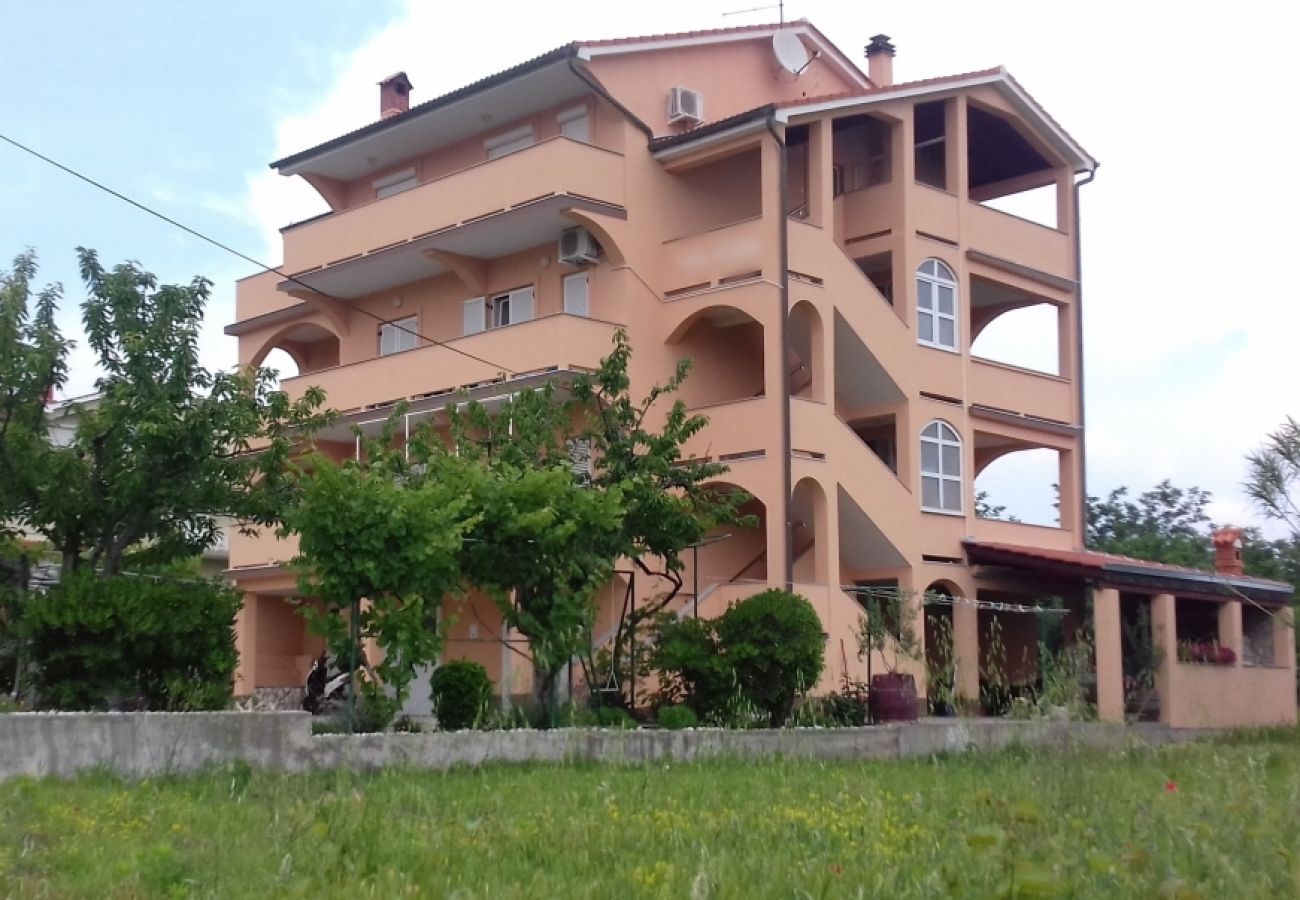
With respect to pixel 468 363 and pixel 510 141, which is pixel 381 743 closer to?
pixel 468 363

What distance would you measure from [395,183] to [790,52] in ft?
26.7

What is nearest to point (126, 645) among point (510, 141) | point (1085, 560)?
point (510, 141)

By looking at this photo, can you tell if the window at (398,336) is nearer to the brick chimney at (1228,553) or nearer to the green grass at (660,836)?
the brick chimney at (1228,553)

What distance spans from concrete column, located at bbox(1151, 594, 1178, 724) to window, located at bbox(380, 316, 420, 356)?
14160 mm

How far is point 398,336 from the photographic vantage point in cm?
2853

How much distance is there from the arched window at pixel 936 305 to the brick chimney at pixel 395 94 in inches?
476

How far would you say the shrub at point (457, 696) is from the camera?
15828 mm

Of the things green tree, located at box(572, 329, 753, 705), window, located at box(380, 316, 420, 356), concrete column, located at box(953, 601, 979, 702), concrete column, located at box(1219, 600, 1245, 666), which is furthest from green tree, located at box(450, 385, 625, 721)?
concrete column, located at box(1219, 600, 1245, 666)

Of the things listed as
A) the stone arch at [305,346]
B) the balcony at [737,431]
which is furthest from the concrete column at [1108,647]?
the stone arch at [305,346]

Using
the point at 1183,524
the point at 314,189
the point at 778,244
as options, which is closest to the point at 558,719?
the point at 778,244

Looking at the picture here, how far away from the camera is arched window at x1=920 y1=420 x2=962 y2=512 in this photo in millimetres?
25266

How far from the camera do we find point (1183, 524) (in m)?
47.6

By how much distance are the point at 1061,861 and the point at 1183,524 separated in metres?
44.0

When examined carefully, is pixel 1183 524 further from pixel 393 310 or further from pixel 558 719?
pixel 558 719
